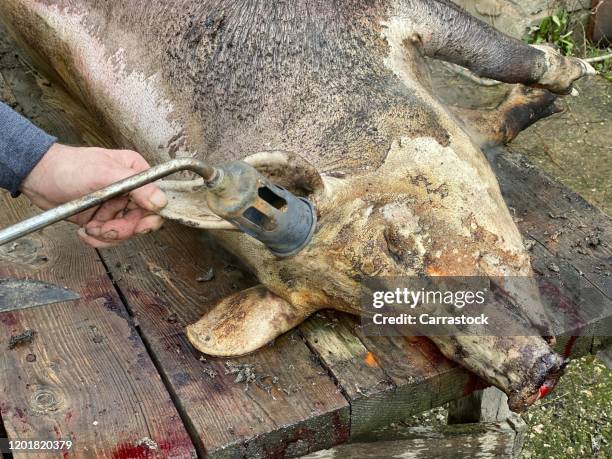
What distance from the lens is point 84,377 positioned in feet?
6.23

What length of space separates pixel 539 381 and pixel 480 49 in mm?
1295

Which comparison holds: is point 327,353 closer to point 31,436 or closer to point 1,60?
point 31,436

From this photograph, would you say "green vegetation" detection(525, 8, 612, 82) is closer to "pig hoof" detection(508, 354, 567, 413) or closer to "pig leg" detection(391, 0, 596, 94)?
"pig leg" detection(391, 0, 596, 94)

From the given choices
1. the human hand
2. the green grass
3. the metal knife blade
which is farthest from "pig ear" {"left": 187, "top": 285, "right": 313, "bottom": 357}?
the green grass

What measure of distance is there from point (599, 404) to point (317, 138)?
185 centimetres

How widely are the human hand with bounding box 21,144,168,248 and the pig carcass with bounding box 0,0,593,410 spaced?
208 mm

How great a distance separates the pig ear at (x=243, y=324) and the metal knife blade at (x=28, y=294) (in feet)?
1.43

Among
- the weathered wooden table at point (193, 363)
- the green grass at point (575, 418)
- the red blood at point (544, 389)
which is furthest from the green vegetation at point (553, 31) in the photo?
the red blood at point (544, 389)

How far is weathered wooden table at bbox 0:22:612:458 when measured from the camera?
1771 millimetres

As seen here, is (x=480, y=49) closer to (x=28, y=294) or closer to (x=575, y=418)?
(x=575, y=418)

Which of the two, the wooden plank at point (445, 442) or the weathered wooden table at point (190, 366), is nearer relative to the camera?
the weathered wooden table at point (190, 366)

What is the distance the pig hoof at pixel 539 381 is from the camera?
1762 millimetres

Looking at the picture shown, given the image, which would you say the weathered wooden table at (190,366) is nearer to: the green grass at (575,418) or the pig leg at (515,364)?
→ the pig leg at (515,364)

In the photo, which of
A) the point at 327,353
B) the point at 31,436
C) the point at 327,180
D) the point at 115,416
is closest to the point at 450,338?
the point at 327,353
